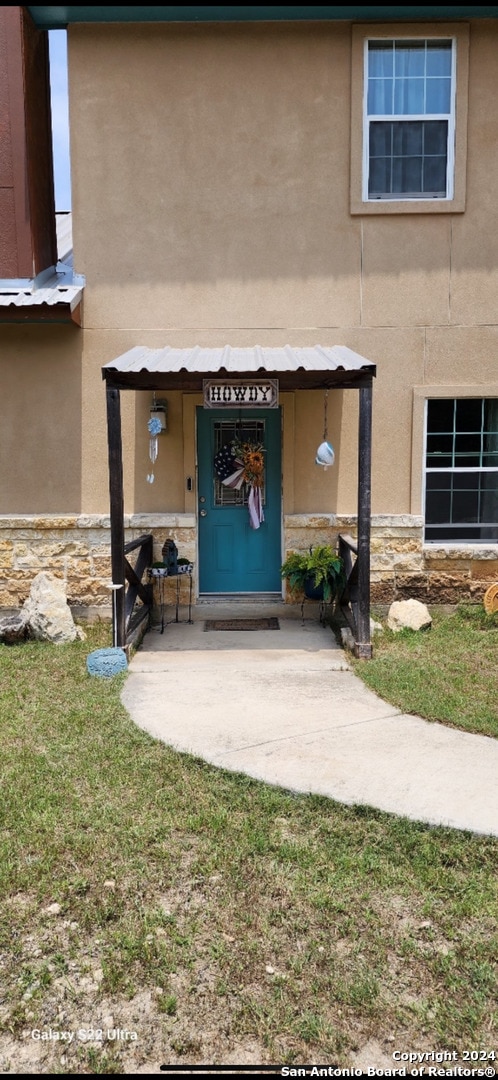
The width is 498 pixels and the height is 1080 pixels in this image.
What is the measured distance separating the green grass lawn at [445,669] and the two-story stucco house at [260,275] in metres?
0.65

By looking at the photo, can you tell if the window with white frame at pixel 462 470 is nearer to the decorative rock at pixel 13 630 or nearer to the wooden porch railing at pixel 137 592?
the wooden porch railing at pixel 137 592

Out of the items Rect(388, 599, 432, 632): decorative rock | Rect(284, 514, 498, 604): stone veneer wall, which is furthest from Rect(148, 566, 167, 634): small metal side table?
Rect(388, 599, 432, 632): decorative rock

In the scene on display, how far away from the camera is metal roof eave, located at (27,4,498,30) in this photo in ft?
24.3

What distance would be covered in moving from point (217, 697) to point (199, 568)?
2961mm

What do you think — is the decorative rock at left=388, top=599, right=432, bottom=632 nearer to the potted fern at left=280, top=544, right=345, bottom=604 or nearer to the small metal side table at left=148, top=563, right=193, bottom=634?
the potted fern at left=280, top=544, right=345, bottom=604

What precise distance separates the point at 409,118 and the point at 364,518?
180 inches

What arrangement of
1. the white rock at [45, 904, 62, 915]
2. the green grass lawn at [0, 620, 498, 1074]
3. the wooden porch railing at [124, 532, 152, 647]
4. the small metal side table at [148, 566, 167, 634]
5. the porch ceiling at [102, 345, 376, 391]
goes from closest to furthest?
the green grass lawn at [0, 620, 498, 1074], the white rock at [45, 904, 62, 915], the porch ceiling at [102, 345, 376, 391], the wooden porch railing at [124, 532, 152, 647], the small metal side table at [148, 566, 167, 634]

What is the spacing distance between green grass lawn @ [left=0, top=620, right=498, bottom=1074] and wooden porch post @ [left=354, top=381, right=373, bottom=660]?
2904 millimetres

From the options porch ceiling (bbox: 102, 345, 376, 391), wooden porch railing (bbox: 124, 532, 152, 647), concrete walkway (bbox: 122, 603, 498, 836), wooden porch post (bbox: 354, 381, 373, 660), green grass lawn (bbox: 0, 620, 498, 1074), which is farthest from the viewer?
wooden porch railing (bbox: 124, 532, 152, 647)

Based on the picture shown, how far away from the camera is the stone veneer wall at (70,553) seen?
826 centimetres

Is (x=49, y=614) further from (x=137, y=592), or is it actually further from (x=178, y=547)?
(x=178, y=547)

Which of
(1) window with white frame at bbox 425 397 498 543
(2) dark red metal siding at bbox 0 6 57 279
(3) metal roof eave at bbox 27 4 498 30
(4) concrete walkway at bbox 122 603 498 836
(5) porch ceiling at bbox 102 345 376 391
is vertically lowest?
(4) concrete walkway at bbox 122 603 498 836

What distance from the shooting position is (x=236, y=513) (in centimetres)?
859

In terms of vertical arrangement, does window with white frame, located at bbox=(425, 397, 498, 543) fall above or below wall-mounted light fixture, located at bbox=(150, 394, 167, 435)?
below
